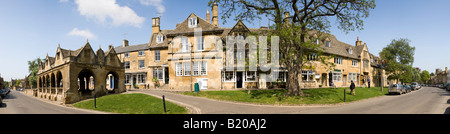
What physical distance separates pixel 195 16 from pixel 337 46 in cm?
2898

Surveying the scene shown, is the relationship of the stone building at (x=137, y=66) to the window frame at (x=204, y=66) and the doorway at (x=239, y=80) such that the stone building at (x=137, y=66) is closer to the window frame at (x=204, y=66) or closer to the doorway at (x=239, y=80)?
the window frame at (x=204, y=66)

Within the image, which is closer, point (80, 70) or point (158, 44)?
point (80, 70)

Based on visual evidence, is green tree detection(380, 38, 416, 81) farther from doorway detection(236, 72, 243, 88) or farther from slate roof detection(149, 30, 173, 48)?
slate roof detection(149, 30, 173, 48)

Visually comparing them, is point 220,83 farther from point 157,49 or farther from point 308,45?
point 157,49

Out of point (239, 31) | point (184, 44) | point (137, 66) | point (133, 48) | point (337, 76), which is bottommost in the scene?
point (337, 76)

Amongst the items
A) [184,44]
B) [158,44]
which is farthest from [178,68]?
[158,44]

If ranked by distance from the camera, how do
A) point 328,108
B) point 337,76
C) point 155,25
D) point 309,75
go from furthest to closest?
point 155,25 < point 337,76 < point 309,75 < point 328,108

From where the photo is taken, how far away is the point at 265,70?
26.9m

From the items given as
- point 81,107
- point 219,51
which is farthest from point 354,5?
point 81,107

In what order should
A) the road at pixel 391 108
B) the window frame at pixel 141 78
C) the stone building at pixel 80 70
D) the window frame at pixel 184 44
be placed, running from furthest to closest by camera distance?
→ the window frame at pixel 141 78 → the window frame at pixel 184 44 → the stone building at pixel 80 70 → the road at pixel 391 108

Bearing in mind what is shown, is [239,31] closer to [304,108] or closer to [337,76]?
[304,108]

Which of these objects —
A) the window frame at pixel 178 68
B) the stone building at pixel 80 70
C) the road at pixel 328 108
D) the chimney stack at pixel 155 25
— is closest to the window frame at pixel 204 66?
the window frame at pixel 178 68

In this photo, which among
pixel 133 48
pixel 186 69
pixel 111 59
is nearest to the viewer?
pixel 111 59

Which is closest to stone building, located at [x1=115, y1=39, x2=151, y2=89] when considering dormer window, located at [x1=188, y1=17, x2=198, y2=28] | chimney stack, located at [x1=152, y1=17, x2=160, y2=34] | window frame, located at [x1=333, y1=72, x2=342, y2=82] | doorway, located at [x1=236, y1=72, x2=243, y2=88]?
chimney stack, located at [x1=152, y1=17, x2=160, y2=34]
